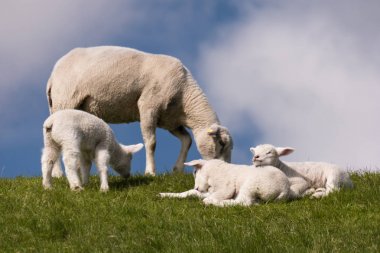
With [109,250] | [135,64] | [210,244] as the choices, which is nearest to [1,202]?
[109,250]

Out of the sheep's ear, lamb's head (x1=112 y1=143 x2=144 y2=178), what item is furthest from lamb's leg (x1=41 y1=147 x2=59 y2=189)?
the sheep's ear

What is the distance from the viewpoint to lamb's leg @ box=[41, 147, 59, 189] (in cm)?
1349

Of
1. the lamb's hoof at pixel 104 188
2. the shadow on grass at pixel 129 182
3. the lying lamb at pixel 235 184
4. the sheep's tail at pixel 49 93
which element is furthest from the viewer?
the sheep's tail at pixel 49 93

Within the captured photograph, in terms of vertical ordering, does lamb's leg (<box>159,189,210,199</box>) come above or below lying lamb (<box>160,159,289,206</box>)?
below

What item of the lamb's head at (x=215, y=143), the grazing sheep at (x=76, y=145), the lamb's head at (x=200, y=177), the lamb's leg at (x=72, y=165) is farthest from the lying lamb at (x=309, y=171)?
the lamb's head at (x=215, y=143)

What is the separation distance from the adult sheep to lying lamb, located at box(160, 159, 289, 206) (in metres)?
4.47

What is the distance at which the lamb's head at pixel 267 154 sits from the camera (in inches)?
497

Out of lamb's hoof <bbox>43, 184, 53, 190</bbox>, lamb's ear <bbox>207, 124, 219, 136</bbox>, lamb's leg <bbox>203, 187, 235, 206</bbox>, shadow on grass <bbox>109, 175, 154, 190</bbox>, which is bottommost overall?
lamb's hoof <bbox>43, 184, 53, 190</bbox>

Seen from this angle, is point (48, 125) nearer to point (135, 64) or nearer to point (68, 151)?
point (68, 151)

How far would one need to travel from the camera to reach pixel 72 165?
13078 mm

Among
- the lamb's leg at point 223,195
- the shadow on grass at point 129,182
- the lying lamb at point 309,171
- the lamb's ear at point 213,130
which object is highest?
the lamb's ear at point 213,130

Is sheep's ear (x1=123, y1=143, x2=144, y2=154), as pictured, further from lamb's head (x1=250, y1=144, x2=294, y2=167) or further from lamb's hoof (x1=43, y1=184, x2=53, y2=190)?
lamb's head (x1=250, y1=144, x2=294, y2=167)

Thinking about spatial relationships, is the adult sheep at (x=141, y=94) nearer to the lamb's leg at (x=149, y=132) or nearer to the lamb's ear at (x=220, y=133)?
the lamb's leg at (x=149, y=132)

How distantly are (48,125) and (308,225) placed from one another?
5.19 meters
